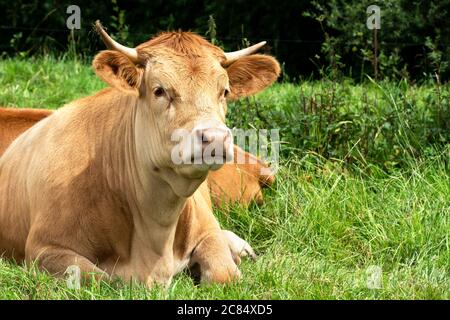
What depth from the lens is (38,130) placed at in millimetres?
7074

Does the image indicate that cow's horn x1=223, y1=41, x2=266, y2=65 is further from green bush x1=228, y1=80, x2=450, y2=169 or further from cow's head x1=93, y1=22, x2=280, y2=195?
green bush x1=228, y1=80, x2=450, y2=169

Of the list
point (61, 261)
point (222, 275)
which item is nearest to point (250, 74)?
point (222, 275)

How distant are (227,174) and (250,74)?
1.53 m

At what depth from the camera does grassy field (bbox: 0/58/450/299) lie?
5.83 metres

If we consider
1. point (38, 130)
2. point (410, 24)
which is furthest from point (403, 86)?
point (38, 130)

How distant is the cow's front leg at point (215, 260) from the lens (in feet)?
20.5

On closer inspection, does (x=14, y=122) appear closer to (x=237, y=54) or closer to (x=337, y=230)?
(x=237, y=54)

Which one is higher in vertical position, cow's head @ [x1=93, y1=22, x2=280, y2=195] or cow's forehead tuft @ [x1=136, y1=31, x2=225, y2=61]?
cow's forehead tuft @ [x1=136, y1=31, x2=225, y2=61]

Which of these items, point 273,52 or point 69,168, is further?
point 273,52

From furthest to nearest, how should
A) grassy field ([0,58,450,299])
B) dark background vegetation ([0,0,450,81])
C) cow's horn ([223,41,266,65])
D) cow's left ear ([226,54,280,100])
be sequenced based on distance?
1. dark background vegetation ([0,0,450,81])
2. cow's left ear ([226,54,280,100])
3. cow's horn ([223,41,266,65])
4. grassy field ([0,58,450,299])

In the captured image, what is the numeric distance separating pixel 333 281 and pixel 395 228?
899mm

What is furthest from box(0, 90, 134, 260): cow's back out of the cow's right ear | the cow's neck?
the cow's right ear

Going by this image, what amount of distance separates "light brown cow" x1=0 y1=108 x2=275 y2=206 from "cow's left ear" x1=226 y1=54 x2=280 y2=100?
1240 mm
